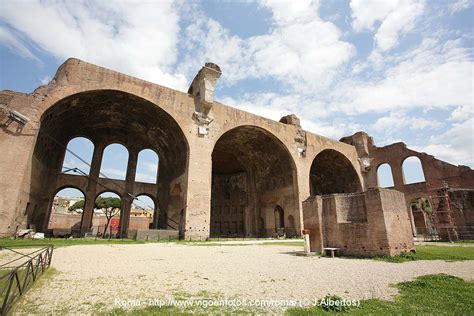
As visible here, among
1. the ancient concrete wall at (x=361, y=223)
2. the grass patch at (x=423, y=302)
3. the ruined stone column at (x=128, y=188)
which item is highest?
the ruined stone column at (x=128, y=188)

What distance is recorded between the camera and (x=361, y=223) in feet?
29.2

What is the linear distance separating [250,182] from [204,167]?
36.5ft

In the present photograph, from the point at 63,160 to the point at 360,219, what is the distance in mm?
23309

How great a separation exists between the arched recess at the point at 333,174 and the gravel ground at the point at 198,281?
2117 centimetres

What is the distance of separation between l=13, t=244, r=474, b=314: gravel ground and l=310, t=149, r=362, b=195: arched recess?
21172 millimetres

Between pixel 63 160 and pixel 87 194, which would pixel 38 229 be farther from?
pixel 63 160

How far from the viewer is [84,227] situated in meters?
21.1

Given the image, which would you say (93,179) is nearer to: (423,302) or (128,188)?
(128,188)

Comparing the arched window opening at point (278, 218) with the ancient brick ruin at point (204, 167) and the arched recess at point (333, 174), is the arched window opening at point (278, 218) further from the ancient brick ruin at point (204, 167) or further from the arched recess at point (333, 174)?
the arched recess at point (333, 174)

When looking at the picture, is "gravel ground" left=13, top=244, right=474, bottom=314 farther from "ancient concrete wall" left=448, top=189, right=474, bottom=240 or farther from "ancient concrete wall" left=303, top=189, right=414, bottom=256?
"ancient concrete wall" left=448, top=189, right=474, bottom=240

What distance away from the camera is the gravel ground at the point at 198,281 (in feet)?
13.0

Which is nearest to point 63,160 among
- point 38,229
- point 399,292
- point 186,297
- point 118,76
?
point 38,229

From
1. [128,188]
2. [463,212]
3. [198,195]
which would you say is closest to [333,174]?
[463,212]

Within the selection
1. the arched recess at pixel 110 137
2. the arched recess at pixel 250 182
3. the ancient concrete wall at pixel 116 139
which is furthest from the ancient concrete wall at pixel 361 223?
the arched recess at pixel 250 182
